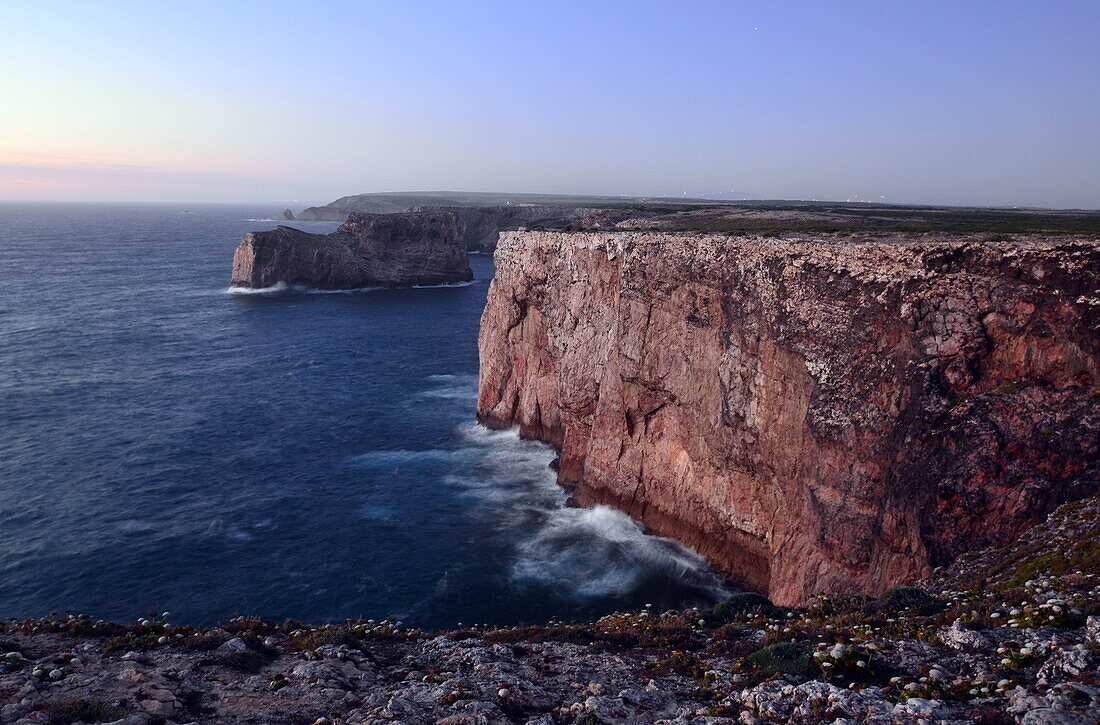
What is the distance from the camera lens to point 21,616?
103ft

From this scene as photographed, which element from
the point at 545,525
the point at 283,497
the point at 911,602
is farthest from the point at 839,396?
the point at 283,497

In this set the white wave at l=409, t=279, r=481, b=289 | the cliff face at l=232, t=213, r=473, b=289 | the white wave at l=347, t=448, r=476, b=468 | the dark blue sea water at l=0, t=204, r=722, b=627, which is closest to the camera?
the dark blue sea water at l=0, t=204, r=722, b=627

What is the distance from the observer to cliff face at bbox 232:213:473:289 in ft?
412

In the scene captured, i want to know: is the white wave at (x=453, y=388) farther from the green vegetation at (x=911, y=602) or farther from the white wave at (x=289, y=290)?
the white wave at (x=289, y=290)

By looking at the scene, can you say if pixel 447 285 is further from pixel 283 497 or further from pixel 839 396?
pixel 839 396

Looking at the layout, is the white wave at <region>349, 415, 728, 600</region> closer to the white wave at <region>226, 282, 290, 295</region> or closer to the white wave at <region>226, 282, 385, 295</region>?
the white wave at <region>226, 282, 290, 295</region>

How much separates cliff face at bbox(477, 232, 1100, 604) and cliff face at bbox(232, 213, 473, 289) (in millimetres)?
98873

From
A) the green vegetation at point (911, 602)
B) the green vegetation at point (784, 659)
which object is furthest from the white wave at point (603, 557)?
the green vegetation at point (784, 659)

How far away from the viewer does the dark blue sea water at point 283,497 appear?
33.8 metres

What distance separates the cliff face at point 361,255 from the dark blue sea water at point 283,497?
43846 mm

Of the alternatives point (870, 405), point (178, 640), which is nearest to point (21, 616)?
point (178, 640)

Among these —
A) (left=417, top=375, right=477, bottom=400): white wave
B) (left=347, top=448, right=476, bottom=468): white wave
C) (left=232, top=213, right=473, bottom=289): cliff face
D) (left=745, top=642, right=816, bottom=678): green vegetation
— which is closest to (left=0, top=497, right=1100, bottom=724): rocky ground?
(left=745, top=642, right=816, bottom=678): green vegetation

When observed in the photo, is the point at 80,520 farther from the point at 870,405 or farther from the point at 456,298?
the point at 456,298

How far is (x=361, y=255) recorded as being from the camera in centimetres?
13725
